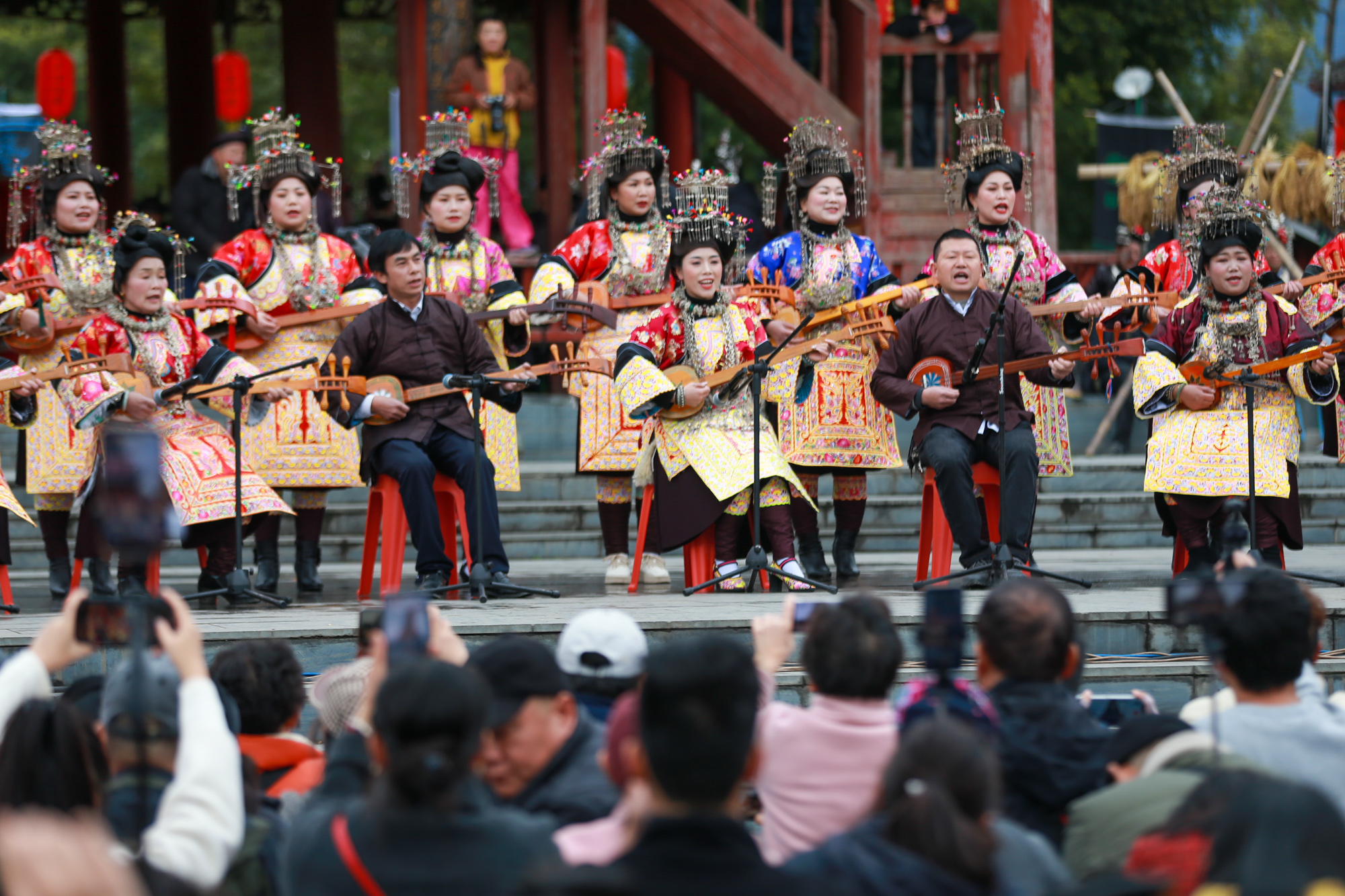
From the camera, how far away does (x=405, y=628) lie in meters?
2.89

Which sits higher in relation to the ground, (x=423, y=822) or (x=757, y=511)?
(x=757, y=511)

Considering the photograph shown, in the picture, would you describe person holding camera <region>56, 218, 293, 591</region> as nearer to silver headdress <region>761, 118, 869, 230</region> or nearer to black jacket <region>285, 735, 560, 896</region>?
silver headdress <region>761, 118, 869, 230</region>

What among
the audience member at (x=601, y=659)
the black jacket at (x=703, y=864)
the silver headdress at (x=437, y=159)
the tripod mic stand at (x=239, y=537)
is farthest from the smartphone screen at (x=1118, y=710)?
the silver headdress at (x=437, y=159)

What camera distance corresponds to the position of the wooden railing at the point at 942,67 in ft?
34.1

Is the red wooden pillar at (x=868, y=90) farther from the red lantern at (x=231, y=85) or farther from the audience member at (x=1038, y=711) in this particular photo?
the audience member at (x=1038, y=711)

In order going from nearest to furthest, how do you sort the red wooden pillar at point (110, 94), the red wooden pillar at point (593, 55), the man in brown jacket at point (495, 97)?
the red wooden pillar at point (593, 55)
the man in brown jacket at point (495, 97)
the red wooden pillar at point (110, 94)

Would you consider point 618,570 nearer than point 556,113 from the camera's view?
Yes

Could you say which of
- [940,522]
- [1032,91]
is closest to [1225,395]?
[940,522]

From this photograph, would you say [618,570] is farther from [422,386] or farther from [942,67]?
[942,67]

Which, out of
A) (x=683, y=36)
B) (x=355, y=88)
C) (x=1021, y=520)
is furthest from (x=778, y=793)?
(x=355, y=88)

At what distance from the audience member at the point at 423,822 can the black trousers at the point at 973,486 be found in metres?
4.05

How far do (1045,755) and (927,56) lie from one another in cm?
818

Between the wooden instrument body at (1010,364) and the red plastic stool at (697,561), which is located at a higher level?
the wooden instrument body at (1010,364)

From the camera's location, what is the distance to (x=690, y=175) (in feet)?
23.8
